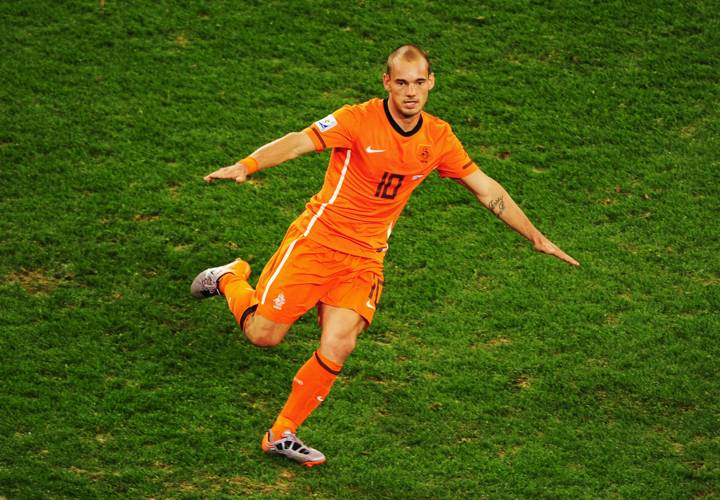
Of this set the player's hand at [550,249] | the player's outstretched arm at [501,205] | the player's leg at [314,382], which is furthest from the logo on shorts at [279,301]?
the player's hand at [550,249]

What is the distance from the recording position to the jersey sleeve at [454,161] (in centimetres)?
705

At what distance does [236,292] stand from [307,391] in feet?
3.48

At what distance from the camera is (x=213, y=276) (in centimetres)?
790

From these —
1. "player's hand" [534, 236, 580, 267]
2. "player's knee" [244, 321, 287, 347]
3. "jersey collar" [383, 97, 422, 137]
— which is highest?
"jersey collar" [383, 97, 422, 137]

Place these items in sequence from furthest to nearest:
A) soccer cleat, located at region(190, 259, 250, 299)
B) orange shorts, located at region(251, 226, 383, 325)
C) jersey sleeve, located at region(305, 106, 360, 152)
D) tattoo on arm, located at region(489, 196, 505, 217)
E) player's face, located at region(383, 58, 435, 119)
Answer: soccer cleat, located at region(190, 259, 250, 299) → tattoo on arm, located at region(489, 196, 505, 217) → orange shorts, located at region(251, 226, 383, 325) → jersey sleeve, located at region(305, 106, 360, 152) → player's face, located at region(383, 58, 435, 119)

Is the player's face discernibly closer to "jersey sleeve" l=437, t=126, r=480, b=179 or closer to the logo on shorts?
"jersey sleeve" l=437, t=126, r=480, b=179

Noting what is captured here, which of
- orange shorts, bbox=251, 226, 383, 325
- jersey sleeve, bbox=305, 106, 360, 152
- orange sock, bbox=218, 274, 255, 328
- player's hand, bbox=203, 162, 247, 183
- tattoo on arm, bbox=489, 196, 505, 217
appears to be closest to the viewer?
player's hand, bbox=203, 162, 247, 183

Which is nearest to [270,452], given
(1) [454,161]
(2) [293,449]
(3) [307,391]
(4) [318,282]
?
(2) [293,449]

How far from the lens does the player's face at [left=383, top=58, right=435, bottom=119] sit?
6738mm

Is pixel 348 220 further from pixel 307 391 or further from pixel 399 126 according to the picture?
pixel 307 391

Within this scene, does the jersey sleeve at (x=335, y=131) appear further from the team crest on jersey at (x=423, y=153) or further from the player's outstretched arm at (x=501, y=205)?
the player's outstretched arm at (x=501, y=205)

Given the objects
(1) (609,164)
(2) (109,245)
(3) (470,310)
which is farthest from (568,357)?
(2) (109,245)

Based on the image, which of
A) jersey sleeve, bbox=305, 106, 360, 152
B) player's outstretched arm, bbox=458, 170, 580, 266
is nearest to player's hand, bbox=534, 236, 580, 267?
player's outstretched arm, bbox=458, 170, 580, 266

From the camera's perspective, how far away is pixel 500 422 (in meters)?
7.42
